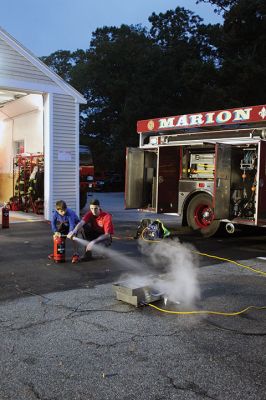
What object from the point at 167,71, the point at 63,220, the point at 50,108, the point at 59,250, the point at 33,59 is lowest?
the point at 59,250

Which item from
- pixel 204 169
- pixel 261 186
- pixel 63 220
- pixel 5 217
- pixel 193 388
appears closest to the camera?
pixel 193 388

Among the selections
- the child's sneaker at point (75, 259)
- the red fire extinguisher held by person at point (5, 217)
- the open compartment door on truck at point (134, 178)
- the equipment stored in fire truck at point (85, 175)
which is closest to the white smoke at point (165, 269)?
the child's sneaker at point (75, 259)

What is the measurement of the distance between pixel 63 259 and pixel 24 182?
848 centimetres

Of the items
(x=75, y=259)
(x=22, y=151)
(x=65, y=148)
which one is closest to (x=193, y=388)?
(x=75, y=259)

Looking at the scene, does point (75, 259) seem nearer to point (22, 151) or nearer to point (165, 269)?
point (165, 269)

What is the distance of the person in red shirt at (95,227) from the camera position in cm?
790

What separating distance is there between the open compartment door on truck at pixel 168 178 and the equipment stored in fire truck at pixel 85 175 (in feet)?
20.7

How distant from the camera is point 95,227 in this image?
8117mm

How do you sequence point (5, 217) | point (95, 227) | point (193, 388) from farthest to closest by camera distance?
1. point (5, 217)
2. point (95, 227)
3. point (193, 388)

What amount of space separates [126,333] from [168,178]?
7459 millimetres

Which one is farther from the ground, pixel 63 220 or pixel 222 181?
pixel 222 181

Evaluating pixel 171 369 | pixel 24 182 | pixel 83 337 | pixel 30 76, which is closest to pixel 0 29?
pixel 30 76

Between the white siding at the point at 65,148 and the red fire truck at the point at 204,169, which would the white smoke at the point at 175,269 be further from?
the white siding at the point at 65,148

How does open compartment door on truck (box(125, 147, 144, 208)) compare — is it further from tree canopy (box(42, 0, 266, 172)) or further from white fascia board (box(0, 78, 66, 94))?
tree canopy (box(42, 0, 266, 172))
